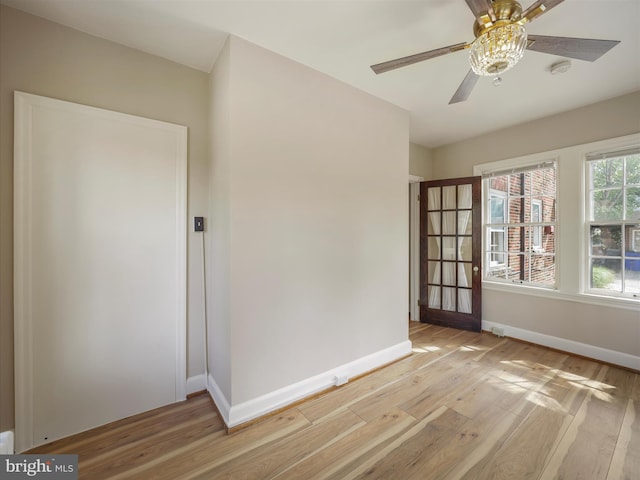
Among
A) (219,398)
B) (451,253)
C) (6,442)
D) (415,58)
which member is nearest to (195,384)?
(219,398)

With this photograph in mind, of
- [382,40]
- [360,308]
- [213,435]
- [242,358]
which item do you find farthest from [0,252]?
[382,40]

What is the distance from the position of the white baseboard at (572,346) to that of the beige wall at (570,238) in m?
0.04

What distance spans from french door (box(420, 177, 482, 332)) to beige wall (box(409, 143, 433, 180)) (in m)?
0.24

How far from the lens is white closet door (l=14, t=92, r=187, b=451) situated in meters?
1.62

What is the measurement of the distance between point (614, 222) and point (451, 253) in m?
1.60

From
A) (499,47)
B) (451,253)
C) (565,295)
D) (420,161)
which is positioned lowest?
(565,295)

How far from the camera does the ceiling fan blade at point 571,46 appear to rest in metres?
1.32

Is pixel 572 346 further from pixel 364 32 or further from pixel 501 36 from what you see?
pixel 364 32

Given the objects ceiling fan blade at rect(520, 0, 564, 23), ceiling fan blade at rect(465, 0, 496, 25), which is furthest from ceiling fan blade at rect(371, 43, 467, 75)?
ceiling fan blade at rect(520, 0, 564, 23)

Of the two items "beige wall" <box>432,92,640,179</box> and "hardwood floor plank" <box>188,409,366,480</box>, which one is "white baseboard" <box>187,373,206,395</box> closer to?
"hardwood floor plank" <box>188,409,366,480</box>

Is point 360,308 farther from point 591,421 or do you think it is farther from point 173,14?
point 173,14

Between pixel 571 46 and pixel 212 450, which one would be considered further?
pixel 212 450

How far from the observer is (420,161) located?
4055 mm

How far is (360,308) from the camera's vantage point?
250 cm
